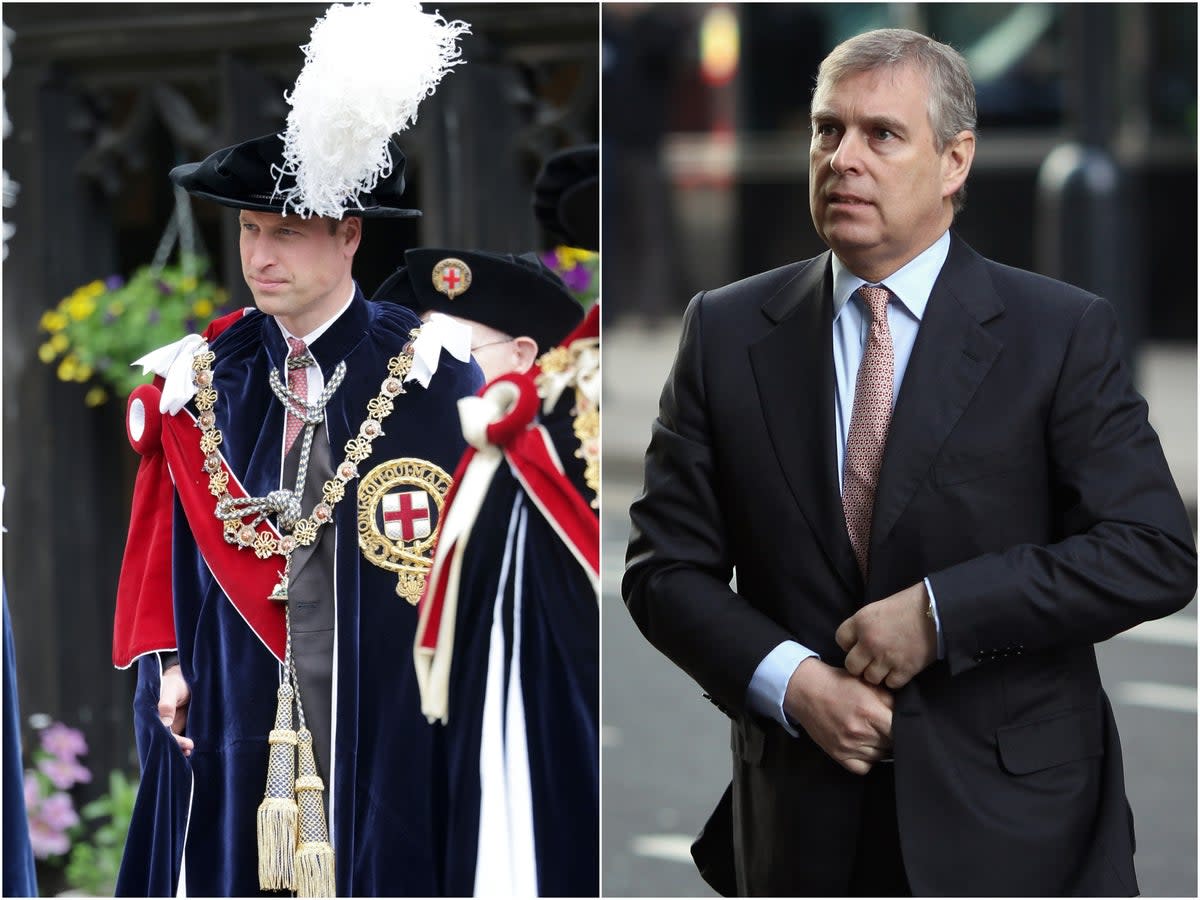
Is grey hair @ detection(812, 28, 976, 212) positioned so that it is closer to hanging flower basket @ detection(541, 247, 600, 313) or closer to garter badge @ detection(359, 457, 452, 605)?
hanging flower basket @ detection(541, 247, 600, 313)

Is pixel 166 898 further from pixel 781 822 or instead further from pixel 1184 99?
pixel 1184 99

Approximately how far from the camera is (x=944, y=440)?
8.94ft

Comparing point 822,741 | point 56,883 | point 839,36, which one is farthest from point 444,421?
point 839,36

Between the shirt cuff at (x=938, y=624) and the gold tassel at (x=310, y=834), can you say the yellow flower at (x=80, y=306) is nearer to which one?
the gold tassel at (x=310, y=834)

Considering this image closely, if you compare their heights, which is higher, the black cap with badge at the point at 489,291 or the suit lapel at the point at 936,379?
the black cap with badge at the point at 489,291

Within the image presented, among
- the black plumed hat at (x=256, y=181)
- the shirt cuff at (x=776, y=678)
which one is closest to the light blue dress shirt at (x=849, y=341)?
the shirt cuff at (x=776, y=678)

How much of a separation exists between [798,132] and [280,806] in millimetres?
15342

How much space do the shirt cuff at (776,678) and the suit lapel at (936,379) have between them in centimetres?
20

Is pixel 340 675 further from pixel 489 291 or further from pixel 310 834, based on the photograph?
pixel 489 291

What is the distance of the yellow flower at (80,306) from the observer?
3.44m

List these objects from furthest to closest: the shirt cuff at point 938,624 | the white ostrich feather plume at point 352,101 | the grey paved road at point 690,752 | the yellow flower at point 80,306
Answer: the grey paved road at point 690,752
the yellow flower at point 80,306
the white ostrich feather plume at point 352,101
the shirt cuff at point 938,624

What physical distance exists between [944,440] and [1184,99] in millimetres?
14406

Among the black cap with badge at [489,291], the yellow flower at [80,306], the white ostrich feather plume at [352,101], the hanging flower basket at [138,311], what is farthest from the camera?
the yellow flower at [80,306]

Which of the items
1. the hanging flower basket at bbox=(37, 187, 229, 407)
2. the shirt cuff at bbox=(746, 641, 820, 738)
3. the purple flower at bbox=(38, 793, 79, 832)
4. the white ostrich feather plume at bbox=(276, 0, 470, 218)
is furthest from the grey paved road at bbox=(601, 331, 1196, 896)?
the shirt cuff at bbox=(746, 641, 820, 738)
